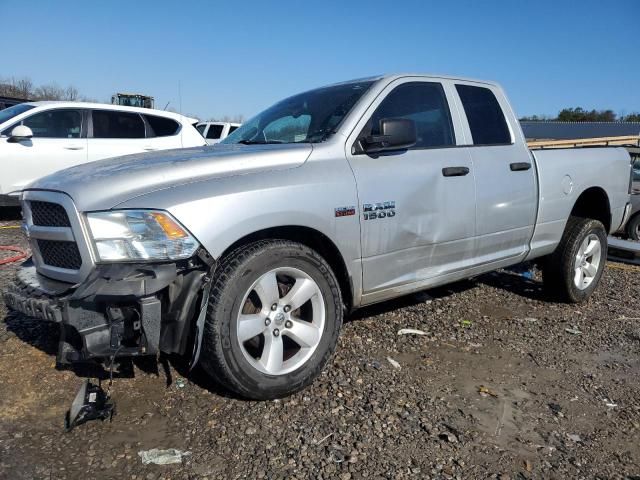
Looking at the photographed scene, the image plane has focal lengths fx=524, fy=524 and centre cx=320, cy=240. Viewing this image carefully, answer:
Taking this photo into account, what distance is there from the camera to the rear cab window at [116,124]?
868 centimetres

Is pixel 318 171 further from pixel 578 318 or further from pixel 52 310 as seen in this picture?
pixel 578 318

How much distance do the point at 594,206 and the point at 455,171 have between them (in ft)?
7.71

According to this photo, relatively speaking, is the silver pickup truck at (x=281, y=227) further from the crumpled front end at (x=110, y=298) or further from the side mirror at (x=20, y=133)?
the side mirror at (x=20, y=133)

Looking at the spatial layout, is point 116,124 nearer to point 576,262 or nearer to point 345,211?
point 345,211

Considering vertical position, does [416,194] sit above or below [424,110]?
below

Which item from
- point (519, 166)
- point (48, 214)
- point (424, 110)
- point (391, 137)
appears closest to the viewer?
point (48, 214)

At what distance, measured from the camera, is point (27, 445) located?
249 cm

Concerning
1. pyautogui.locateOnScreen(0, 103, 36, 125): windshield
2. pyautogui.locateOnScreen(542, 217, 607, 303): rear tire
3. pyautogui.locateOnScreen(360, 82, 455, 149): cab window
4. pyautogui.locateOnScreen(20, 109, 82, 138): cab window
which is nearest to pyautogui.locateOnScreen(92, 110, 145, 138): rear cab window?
pyautogui.locateOnScreen(20, 109, 82, 138): cab window

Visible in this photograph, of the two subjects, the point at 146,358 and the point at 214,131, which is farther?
the point at 214,131

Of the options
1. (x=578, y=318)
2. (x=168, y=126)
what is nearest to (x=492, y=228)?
(x=578, y=318)

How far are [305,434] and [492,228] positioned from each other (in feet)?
7.42

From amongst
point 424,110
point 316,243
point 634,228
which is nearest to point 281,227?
point 316,243

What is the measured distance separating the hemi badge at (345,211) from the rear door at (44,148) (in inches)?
258

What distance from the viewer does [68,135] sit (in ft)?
27.6
